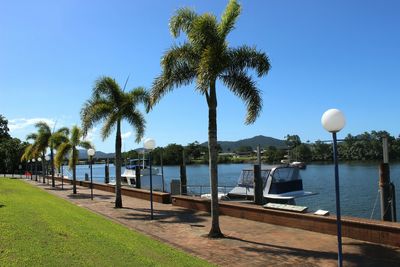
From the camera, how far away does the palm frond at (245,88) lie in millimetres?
13156

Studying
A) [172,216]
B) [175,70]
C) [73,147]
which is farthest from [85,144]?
[175,70]

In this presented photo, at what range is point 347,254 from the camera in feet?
32.7

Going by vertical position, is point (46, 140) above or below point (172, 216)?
above

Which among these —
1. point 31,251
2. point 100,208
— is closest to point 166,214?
point 100,208

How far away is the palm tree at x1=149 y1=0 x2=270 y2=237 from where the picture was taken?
12344 millimetres

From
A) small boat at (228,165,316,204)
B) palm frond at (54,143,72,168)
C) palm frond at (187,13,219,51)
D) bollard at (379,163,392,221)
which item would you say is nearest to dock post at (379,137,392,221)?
bollard at (379,163,392,221)

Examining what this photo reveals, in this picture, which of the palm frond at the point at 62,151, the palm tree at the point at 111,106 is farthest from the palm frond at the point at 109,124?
the palm frond at the point at 62,151

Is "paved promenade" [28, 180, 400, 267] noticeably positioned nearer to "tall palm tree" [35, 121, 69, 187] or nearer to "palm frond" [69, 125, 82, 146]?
"palm frond" [69, 125, 82, 146]

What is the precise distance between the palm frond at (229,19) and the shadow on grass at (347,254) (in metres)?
5.81

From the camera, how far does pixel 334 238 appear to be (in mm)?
11664

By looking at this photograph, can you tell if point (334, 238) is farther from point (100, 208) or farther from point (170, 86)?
point (100, 208)

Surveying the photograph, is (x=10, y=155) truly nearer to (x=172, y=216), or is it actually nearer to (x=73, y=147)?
(x=73, y=147)

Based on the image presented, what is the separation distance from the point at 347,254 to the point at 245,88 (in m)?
5.43

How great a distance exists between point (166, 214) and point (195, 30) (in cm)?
816
